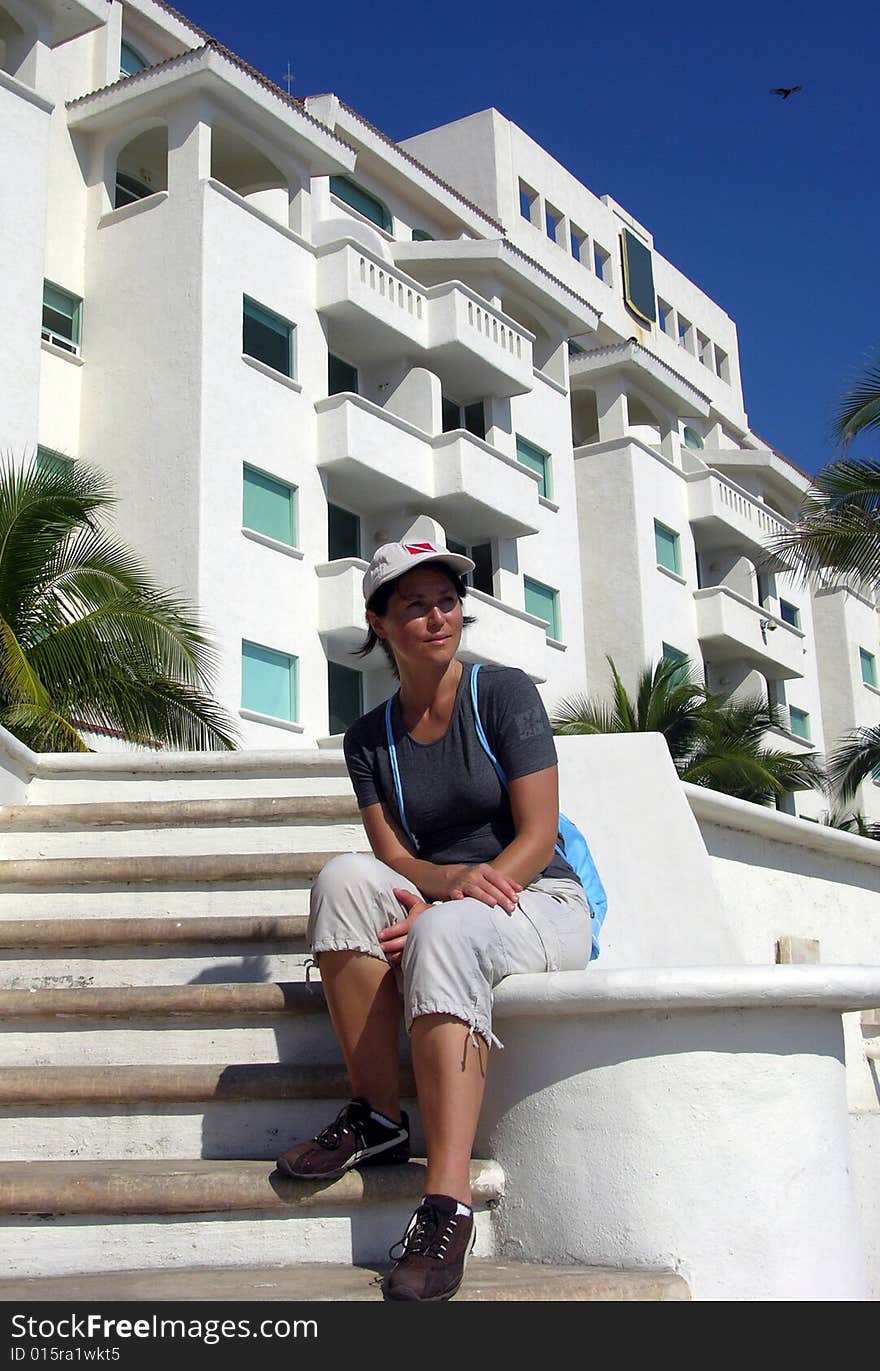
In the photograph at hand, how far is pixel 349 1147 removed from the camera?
357 cm

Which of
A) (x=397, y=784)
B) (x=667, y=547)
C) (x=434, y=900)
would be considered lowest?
(x=434, y=900)

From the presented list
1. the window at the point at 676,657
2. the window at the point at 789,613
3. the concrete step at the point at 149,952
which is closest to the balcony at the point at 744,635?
the window at the point at 676,657

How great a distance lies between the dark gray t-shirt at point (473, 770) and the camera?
13.1ft

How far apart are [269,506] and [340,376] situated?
4660mm

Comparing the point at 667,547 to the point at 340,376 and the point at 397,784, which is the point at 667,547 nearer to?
the point at 340,376

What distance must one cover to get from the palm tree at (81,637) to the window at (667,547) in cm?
1991

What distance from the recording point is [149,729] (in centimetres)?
1288

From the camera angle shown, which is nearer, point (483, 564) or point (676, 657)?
point (483, 564)

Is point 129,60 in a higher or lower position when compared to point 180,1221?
higher

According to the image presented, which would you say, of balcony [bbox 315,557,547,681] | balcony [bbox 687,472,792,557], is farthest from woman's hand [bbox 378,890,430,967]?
balcony [bbox 687,472,792,557]

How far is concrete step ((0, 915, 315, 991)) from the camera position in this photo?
473cm

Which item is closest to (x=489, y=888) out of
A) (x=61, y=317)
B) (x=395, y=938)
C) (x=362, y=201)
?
(x=395, y=938)

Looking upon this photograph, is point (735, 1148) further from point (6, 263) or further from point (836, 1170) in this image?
point (6, 263)

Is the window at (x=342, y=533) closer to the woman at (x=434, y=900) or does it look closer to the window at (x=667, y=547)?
the window at (x=667, y=547)
